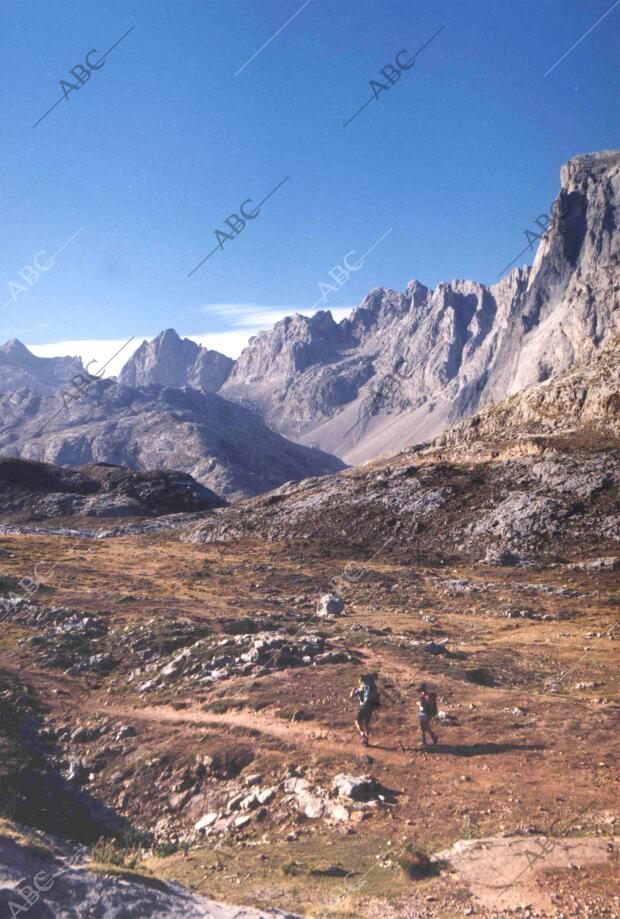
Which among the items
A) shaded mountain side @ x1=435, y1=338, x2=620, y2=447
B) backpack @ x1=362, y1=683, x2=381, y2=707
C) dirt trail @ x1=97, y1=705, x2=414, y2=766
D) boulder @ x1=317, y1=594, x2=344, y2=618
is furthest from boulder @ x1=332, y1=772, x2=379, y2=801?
shaded mountain side @ x1=435, y1=338, x2=620, y2=447

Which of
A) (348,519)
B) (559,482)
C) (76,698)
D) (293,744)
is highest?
(559,482)

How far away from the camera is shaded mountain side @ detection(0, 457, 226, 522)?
345ft

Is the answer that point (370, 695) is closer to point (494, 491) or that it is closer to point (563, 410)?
point (494, 491)

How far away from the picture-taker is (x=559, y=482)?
56656 mm

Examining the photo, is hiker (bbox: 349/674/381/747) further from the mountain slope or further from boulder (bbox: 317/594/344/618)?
the mountain slope

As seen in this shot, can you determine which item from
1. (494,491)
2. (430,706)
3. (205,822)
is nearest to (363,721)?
(430,706)

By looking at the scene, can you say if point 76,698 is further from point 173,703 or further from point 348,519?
point 348,519

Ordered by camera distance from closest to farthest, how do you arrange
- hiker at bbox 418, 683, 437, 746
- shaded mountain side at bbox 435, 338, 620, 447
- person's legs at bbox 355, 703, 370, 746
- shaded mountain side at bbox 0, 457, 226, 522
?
hiker at bbox 418, 683, 437, 746 → person's legs at bbox 355, 703, 370, 746 → shaded mountain side at bbox 435, 338, 620, 447 → shaded mountain side at bbox 0, 457, 226, 522

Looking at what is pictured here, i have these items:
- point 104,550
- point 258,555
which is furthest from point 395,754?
point 104,550

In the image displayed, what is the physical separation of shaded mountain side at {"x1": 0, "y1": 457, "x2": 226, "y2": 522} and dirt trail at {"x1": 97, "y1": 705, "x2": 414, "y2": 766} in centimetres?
8522

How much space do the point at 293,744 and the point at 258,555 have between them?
4179 cm

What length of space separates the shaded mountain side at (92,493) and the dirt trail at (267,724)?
85.2 metres

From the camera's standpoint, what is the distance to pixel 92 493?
11831 cm

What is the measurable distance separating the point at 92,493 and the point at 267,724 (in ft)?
348
